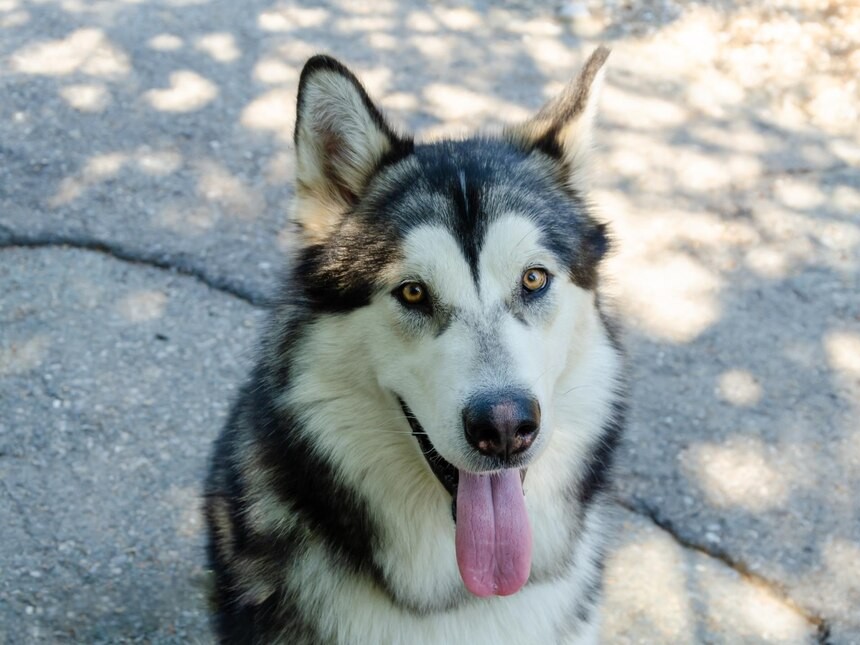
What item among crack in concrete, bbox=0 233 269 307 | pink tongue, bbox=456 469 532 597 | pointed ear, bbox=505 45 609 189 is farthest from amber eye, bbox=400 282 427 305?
crack in concrete, bbox=0 233 269 307

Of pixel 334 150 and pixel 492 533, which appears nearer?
pixel 492 533

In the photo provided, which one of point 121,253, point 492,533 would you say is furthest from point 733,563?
point 121,253

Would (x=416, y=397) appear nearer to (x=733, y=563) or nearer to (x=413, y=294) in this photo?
(x=413, y=294)

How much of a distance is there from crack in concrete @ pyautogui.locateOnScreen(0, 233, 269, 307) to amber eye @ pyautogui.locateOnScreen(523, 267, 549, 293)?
2470 mm

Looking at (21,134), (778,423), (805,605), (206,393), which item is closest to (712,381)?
(778,423)

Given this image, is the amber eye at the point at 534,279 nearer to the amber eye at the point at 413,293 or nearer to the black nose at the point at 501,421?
the amber eye at the point at 413,293

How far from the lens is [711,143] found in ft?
19.7

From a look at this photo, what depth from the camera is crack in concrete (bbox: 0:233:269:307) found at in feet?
16.3

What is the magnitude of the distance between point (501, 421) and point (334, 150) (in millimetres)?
1041

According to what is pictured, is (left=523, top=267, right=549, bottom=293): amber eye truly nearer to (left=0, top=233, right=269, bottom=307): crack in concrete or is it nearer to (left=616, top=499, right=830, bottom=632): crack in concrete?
(left=616, top=499, right=830, bottom=632): crack in concrete

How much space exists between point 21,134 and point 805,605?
16.1 ft

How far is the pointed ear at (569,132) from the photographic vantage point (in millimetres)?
3062

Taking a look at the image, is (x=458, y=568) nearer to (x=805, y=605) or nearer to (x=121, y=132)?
(x=805, y=605)

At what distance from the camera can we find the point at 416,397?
8.63ft
